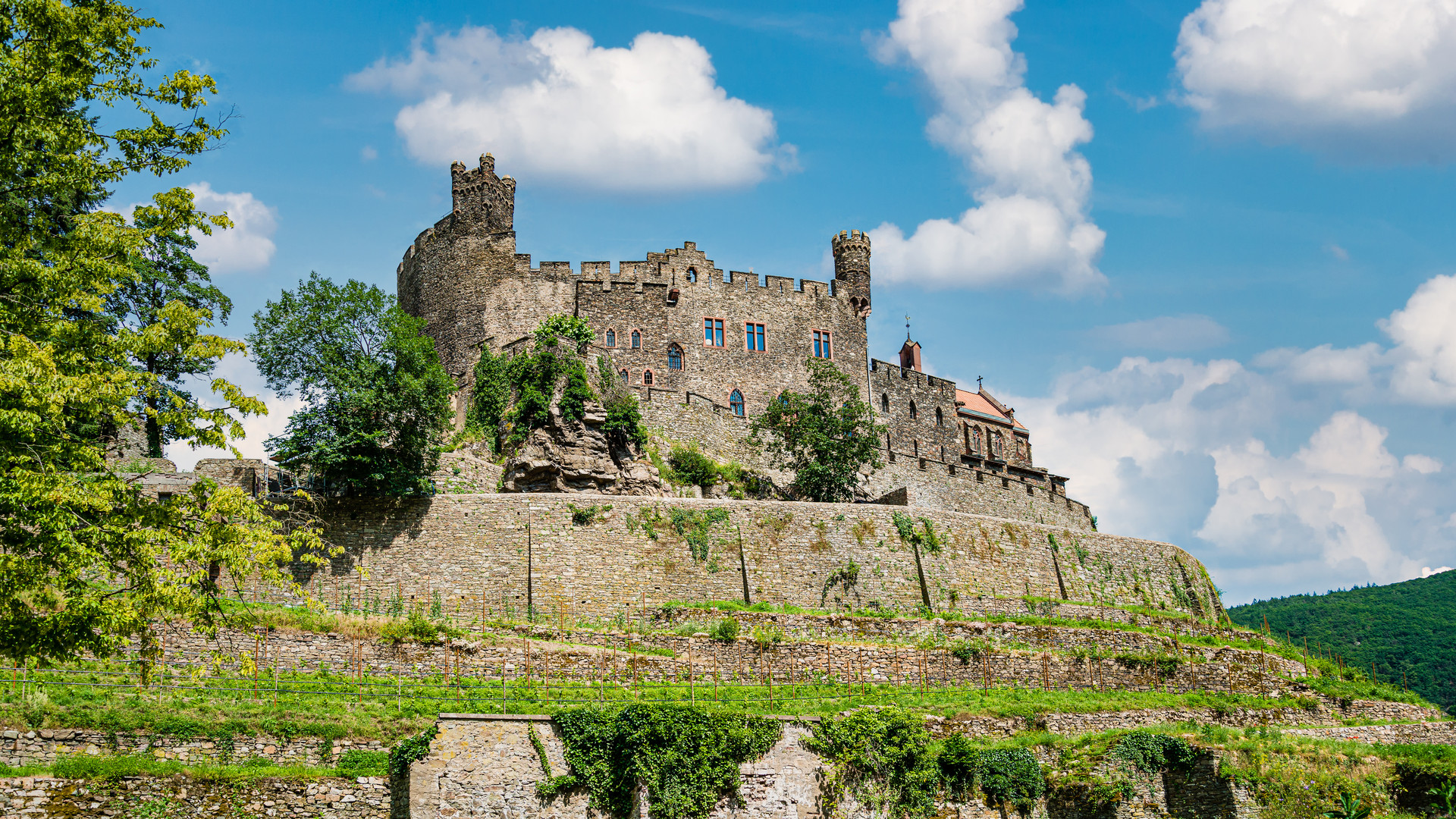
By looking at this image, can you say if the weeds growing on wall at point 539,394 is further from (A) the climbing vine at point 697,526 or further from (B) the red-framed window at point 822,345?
(B) the red-framed window at point 822,345

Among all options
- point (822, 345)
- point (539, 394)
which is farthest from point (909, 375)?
point (539, 394)

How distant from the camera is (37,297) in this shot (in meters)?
17.8

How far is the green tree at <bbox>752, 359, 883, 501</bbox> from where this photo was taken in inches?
1905

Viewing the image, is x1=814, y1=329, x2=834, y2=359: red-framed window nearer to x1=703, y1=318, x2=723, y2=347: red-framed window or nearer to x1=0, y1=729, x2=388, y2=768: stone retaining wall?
x1=703, y1=318, x2=723, y2=347: red-framed window

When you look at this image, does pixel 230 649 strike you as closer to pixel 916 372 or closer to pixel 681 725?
pixel 681 725

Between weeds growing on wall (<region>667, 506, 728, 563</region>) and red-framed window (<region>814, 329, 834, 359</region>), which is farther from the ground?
red-framed window (<region>814, 329, 834, 359</region>)

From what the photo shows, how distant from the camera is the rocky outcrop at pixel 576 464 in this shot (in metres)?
41.6

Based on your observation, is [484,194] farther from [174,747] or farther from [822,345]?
[174,747]

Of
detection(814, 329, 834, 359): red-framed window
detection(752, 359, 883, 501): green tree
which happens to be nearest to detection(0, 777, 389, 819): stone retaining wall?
detection(752, 359, 883, 501): green tree

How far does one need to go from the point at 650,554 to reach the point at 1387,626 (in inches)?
2479

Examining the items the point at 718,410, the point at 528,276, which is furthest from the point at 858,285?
the point at 528,276

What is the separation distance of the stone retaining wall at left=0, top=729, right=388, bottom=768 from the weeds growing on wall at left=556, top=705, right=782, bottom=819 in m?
4.08

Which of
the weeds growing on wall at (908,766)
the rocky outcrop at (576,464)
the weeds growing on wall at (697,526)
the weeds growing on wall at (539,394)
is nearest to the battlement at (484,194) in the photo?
the weeds growing on wall at (539,394)

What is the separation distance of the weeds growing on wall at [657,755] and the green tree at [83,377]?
24.6 ft
